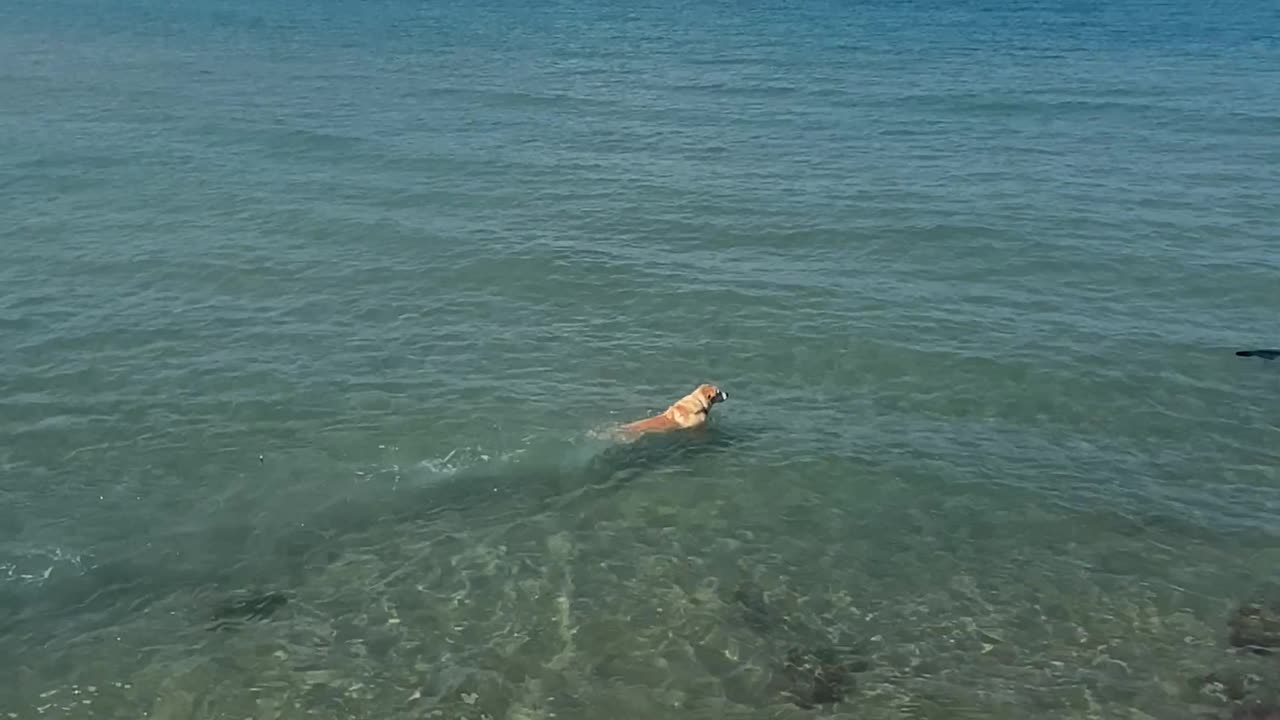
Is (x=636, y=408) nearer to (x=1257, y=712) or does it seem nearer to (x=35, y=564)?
(x=35, y=564)

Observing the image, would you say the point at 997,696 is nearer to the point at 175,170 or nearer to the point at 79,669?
the point at 79,669

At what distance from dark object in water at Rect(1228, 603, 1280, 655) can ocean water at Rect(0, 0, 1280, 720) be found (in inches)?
12.2

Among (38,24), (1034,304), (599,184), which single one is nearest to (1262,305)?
(1034,304)

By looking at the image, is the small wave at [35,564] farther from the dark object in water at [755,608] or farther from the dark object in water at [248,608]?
the dark object in water at [755,608]

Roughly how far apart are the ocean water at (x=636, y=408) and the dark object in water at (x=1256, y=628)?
31 centimetres

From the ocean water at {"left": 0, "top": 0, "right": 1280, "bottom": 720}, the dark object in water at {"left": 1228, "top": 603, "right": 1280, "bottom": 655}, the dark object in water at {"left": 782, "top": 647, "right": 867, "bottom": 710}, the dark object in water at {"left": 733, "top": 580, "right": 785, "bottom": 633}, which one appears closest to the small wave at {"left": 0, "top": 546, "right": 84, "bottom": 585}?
the ocean water at {"left": 0, "top": 0, "right": 1280, "bottom": 720}

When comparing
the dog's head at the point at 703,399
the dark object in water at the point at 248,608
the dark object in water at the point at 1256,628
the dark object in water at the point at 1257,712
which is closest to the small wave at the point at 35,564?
the dark object in water at the point at 248,608

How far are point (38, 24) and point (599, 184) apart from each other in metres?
68.7

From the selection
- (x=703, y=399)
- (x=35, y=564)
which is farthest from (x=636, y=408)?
(x=35, y=564)

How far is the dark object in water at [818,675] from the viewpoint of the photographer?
63.2 feet

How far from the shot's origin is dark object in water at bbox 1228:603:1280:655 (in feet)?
67.2

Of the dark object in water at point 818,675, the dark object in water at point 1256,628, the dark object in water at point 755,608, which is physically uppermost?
the dark object in water at point 1256,628

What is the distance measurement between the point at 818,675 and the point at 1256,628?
8.87m

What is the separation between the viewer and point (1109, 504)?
25.2 m
